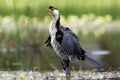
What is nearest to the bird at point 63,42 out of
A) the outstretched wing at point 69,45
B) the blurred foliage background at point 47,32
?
the outstretched wing at point 69,45

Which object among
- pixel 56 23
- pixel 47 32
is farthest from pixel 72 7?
pixel 56 23

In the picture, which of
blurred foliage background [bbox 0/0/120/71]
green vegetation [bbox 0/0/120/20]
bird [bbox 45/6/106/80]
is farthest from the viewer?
green vegetation [bbox 0/0/120/20]

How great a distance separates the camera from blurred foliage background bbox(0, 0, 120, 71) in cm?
1410

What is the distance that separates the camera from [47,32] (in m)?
18.3

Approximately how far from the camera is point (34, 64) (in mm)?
13477

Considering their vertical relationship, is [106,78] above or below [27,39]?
above

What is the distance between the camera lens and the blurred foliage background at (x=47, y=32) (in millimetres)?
14096

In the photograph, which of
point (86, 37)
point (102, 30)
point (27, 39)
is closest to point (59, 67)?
point (27, 39)

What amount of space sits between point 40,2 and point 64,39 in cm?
1351

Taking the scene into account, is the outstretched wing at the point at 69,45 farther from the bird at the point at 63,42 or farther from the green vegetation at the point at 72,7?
the green vegetation at the point at 72,7

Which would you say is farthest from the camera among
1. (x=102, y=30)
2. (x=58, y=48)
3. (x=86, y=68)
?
(x=102, y=30)

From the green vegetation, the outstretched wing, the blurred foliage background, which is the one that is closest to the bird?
the outstretched wing

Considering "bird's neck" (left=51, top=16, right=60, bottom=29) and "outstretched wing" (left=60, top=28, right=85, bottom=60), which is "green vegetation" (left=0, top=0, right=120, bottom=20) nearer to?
"bird's neck" (left=51, top=16, right=60, bottom=29)

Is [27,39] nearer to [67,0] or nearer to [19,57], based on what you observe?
[19,57]
